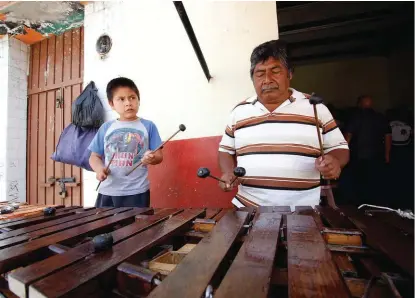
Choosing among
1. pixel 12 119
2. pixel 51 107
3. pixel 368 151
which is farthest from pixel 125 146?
pixel 368 151

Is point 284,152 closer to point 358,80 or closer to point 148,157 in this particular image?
point 148,157

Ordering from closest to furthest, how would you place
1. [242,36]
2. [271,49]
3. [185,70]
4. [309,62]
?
[271,49]
[242,36]
[185,70]
[309,62]

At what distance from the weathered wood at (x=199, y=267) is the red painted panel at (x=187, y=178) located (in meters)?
1.22

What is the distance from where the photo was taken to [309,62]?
5133 mm

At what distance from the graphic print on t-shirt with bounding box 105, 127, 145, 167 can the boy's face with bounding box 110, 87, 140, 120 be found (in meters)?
0.11

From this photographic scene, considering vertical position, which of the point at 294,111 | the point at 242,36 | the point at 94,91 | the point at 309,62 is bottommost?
the point at 294,111

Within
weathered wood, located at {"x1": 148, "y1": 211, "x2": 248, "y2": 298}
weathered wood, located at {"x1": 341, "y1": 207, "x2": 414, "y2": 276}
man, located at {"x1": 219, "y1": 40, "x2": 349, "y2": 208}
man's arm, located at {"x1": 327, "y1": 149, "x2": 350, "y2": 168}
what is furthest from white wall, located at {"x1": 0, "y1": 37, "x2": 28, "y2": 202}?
weathered wood, located at {"x1": 341, "y1": 207, "x2": 414, "y2": 276}

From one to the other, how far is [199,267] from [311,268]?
0.80ft

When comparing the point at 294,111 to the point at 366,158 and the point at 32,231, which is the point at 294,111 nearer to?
the point at 32,231

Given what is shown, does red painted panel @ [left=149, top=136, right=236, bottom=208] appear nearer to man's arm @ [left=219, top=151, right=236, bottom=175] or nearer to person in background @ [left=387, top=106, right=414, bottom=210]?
man's arm @ [left=219, top=151, right=236, bottom=175]

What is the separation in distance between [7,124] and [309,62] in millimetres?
5224

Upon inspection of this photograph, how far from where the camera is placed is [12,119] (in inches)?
134

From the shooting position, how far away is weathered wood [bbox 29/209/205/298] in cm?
51

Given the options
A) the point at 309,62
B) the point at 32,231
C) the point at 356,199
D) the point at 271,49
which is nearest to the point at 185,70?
the point at 271,49
